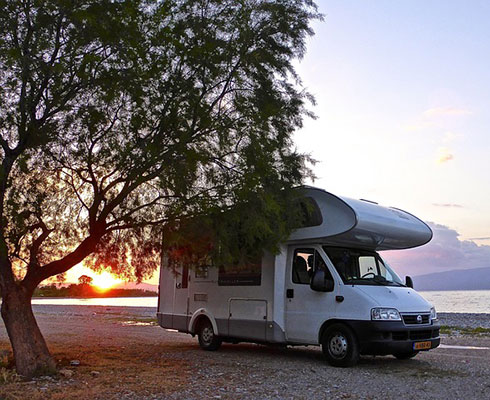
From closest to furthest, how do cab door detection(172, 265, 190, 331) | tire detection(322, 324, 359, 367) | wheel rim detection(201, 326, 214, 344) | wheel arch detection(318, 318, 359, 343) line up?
tire detection(322, 324, 359, 367) < wheel arch detection(318, 318, 359, 343) < wheel rim detection(201, 326, 214, 344) < cab door detection(172, 265, 190, 331)

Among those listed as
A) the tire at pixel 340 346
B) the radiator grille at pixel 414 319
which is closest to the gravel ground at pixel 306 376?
the tire at pixel 340 346

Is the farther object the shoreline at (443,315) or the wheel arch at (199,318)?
the shoreline at (443,315)

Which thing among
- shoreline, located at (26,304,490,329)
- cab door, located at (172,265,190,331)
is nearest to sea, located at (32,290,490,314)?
shoreline, located at (26,304,490,329)

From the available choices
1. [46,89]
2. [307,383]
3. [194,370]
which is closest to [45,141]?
[46,89]

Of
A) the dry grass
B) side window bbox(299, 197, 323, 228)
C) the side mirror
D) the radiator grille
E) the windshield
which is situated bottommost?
the dry grass

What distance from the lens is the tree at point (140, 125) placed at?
9.43 metres

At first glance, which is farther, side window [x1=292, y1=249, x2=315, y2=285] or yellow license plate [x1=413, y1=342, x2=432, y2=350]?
side window [x1=292, y1=249, x2=315, y2=285]

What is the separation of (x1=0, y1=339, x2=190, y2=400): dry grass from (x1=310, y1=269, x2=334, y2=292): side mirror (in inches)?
113

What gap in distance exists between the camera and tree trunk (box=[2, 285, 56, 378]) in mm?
9883

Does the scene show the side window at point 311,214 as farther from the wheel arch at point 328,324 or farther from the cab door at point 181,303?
the cab door at point 181,303

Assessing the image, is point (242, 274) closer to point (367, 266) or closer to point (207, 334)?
point (207, 334)

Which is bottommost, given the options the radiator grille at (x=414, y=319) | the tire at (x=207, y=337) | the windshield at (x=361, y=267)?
the tire at (x=207, y=337)

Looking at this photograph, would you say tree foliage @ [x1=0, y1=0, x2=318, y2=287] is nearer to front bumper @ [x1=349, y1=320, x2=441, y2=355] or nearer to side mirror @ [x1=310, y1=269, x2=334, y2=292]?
side mirror @ [x1=310, y1=269, x2=334, y2=292]

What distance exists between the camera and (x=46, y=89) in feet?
31.4
